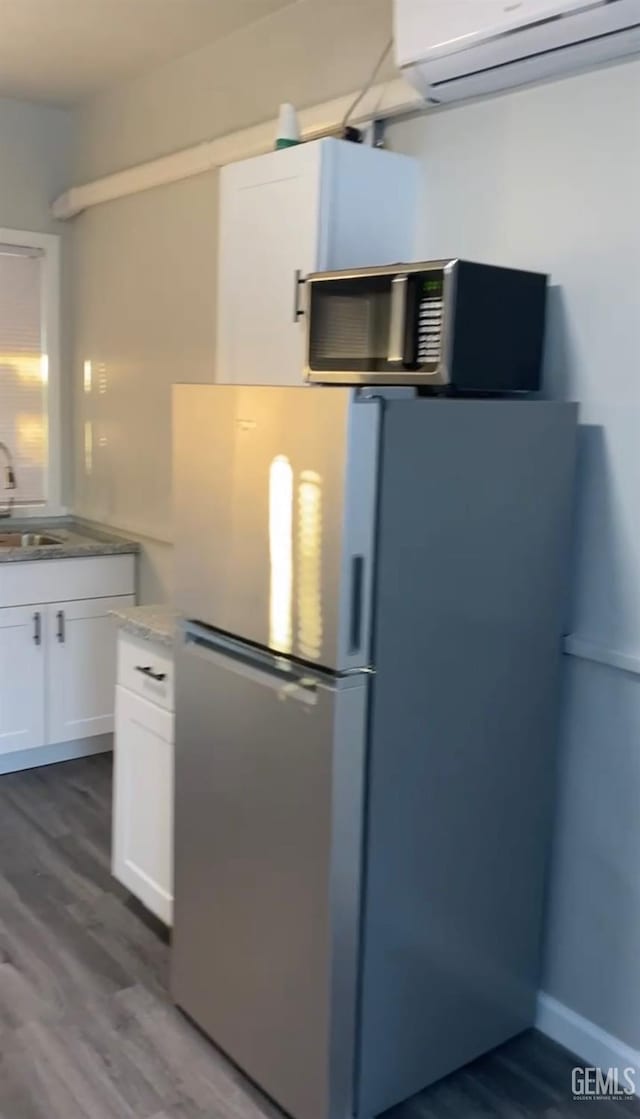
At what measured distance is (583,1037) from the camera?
2305 mm

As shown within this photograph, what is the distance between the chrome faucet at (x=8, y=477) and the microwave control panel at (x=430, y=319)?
9.06 ft

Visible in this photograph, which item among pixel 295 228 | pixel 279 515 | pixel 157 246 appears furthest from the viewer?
pixel 157 246

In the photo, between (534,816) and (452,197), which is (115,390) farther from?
(534,816)

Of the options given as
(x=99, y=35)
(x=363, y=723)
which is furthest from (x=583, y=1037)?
(x=99, y=35)

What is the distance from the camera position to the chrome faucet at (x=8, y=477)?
14.1 feet

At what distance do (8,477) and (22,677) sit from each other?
39.9 inches

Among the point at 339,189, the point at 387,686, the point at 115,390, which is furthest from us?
the point at 115,390

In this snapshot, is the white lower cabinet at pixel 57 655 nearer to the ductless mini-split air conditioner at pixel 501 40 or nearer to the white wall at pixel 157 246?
the white wall at pixel 157 246

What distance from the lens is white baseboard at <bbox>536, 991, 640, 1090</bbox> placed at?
2.22 metres

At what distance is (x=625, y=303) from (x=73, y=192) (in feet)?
9.06

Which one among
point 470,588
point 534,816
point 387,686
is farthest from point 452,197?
point 534,816

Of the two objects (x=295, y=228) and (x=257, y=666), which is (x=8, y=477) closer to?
(x=295, y=228)

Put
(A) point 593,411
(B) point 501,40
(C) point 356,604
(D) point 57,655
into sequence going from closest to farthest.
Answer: (C) point 356,604, (B) point 501,40, (A) point 593,411, (D) point 57,655

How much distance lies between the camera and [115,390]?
4062 mm
